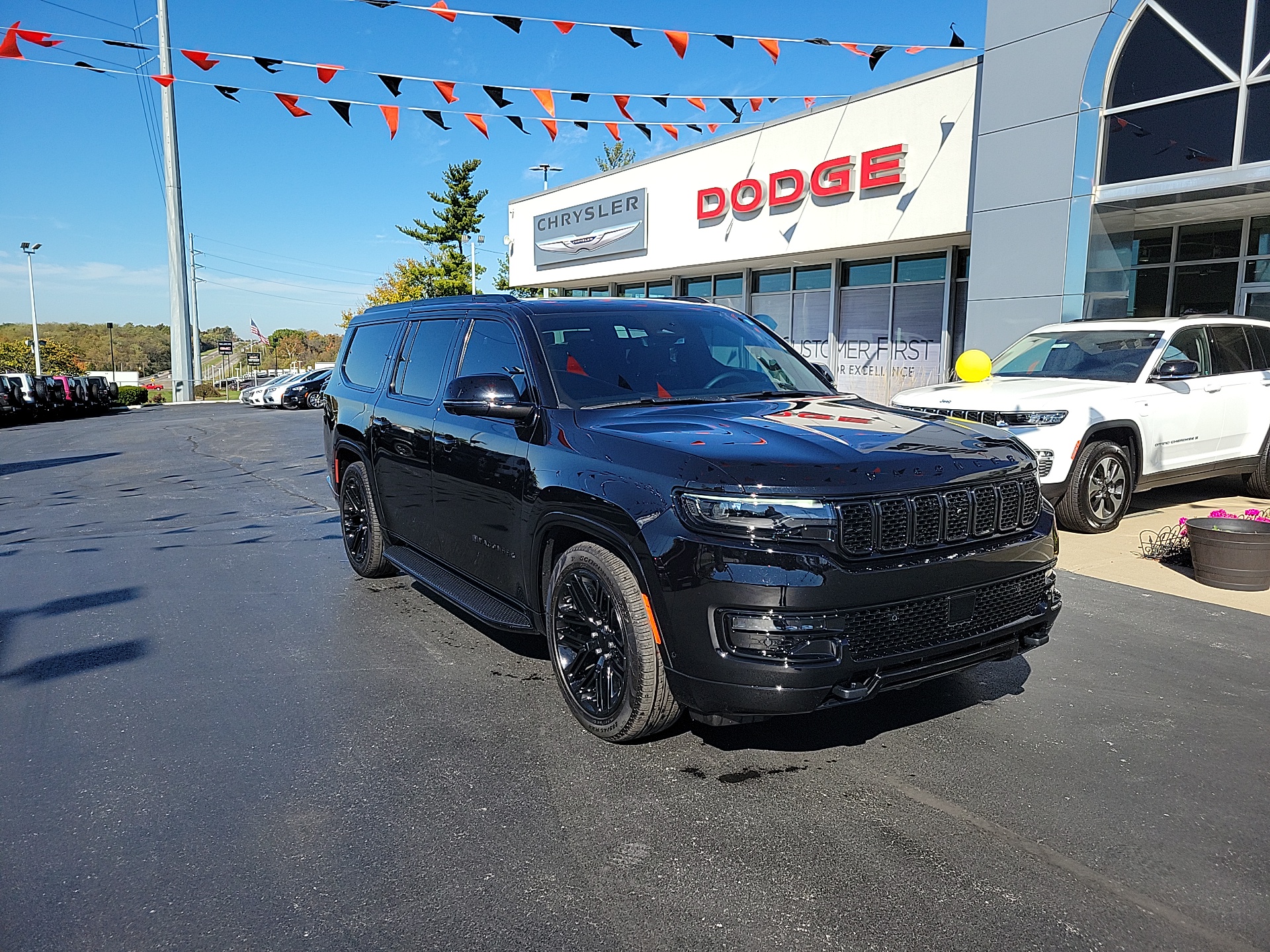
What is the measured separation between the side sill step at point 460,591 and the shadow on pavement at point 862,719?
976 mm

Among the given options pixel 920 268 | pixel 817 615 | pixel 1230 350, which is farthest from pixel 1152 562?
pixel 920 268

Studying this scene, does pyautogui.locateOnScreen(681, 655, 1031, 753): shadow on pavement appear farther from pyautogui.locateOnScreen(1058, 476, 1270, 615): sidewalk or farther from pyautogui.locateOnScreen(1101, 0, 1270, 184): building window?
pyautogui.locateOnScreen(1101, 0, 1270, 184): building window

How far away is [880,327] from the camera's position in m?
19.0

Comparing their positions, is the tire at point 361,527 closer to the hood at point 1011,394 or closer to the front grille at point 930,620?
the front grille at point 930,620

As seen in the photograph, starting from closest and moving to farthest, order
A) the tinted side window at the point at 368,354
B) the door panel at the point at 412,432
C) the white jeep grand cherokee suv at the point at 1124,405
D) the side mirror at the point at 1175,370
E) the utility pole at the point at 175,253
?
the door panel at the point at 412,432, the tinted side window at the point at 368,354, the white jeep grand cherokee suv at the point at 1124,405, the side mirror at the point at 1175,370, the utility pole at the point at 175,253

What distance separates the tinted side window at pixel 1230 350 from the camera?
27.8ft

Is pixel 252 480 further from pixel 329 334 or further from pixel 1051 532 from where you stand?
pixel 329 334

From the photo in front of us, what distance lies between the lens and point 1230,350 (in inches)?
338

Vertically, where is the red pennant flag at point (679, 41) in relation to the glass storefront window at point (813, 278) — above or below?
above

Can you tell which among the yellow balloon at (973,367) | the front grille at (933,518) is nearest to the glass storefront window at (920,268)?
the yellow balloon at (973,367)

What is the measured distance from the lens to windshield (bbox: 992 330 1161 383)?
8.02 meters

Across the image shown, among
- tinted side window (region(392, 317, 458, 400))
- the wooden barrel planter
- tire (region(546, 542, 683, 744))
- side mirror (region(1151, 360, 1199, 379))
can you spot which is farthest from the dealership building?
tire (region(546, 542, 683, 744))

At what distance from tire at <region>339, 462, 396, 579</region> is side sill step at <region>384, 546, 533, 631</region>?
407 mm

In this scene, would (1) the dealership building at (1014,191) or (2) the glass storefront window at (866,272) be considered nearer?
(1) the dealership building at (1014,191)
